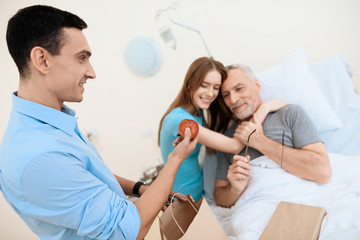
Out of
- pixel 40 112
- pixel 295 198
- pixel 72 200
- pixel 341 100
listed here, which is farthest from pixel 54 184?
pixel 341 100

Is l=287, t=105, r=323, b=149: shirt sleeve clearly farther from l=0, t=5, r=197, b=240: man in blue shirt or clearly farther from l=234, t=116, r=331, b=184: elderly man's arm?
l=0, t=5, r=197, b=240: man in blue shirt

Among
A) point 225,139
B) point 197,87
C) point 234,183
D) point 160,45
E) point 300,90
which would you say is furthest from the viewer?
point 160,45

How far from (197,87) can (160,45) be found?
79 centimetres

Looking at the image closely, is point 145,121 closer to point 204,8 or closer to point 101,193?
point 204,8

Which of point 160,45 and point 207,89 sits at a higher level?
point 160,45

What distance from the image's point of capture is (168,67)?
6.54ft

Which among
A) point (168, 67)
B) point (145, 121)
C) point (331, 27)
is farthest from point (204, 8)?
point (145, 121)

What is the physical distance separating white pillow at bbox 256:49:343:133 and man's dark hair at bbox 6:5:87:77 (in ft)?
4.74

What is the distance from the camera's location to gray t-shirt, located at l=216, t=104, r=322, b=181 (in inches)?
47.6

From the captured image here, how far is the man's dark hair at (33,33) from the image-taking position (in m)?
0.62

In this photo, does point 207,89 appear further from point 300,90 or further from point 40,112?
point 40,112

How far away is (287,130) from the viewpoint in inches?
51.0

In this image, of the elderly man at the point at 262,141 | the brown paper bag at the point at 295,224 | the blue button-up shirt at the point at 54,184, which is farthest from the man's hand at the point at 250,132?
the blue button-up shirt at the point at 54,184

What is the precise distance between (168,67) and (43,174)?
1.62 meters
